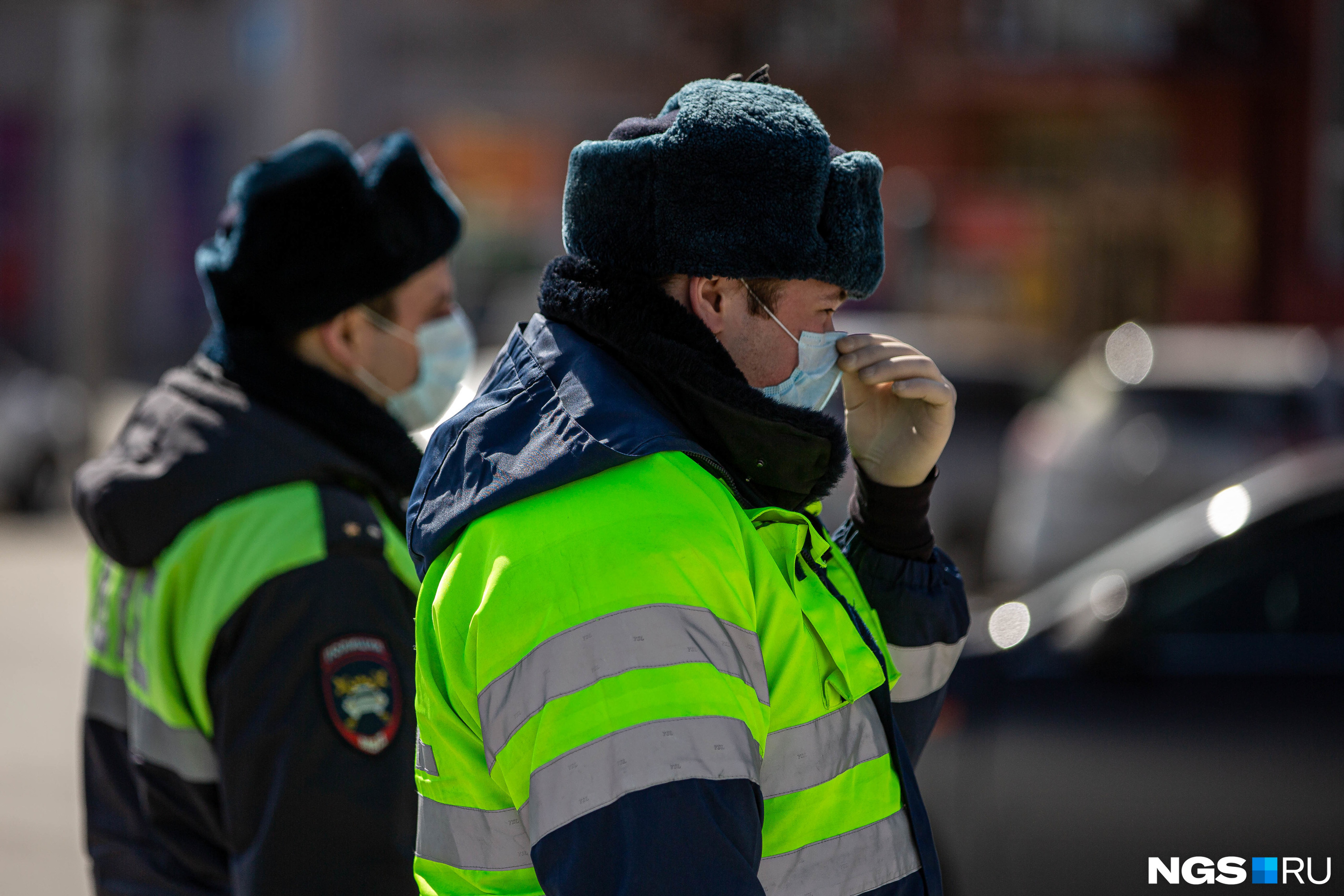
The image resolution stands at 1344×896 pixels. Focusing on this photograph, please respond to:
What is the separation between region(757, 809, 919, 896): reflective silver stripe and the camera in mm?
1526

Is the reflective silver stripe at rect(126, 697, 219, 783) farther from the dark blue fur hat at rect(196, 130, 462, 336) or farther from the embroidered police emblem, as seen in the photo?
the dark blue fur hat at rect(196, 130, 462, 336)

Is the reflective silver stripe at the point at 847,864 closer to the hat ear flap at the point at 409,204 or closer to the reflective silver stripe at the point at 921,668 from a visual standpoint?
Answer: the reflective silver stripe at the point at 921,668

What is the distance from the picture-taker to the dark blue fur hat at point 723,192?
1589 millimetres

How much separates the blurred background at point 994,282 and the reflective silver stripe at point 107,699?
2.15 metres

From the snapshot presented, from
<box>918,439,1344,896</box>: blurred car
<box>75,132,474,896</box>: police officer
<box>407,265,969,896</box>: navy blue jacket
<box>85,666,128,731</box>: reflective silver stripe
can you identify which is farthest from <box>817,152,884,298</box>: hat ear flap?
<box>918,439,1344,896</box>: blurred car

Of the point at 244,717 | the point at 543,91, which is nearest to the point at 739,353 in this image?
the point at 244,717

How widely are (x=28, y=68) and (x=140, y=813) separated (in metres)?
29.6

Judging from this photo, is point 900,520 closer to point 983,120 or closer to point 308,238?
point 308,238

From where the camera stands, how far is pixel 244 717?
2010 millimetres

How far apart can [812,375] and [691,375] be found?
0.27 metres

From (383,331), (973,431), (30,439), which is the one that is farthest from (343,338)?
(30,439)

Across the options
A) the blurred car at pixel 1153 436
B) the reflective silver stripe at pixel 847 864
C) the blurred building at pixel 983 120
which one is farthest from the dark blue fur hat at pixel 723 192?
the blurred building at pixel 983 120

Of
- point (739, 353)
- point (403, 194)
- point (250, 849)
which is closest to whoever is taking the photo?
point (739, 353)

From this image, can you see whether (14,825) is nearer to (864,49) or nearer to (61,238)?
(864,49)
